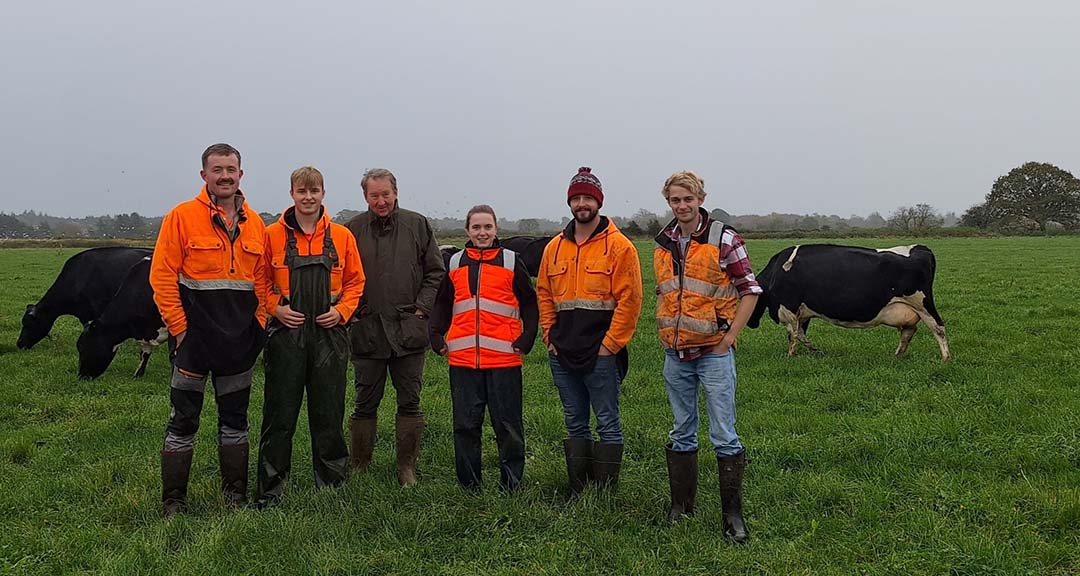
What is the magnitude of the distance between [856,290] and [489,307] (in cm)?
690

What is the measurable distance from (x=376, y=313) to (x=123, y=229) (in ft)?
253

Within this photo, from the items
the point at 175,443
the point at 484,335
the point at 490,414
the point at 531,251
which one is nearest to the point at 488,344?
the point at 484,335

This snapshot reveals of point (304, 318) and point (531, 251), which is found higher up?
point (531, 251)

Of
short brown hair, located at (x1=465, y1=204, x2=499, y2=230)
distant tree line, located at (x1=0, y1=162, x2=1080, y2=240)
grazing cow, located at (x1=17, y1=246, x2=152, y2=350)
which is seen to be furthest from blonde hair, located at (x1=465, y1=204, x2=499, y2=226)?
distant tree line, located at (x1=0, y1=162, x2=1080, y2=240)

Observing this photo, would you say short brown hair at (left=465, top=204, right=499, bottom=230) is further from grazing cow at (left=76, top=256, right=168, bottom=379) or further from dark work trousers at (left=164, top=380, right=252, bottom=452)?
grazing cow at (left=76, top=256, right=168, bottom=379)

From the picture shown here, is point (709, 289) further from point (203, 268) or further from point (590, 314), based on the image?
point (203, 268)

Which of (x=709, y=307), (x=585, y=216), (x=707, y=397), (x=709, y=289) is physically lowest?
(x=707, y=397)

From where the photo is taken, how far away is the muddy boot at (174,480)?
15.7 feet

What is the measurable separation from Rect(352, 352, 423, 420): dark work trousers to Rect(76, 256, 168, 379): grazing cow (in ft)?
17.1

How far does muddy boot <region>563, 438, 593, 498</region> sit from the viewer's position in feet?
16.5

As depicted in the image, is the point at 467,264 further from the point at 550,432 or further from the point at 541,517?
the point at 550,432

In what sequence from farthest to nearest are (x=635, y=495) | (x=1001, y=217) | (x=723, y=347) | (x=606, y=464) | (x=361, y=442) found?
(x=1001, y=217), (x=361, y=442), (x=635, y=495), (x=606, y=464), (x=723, y=347)

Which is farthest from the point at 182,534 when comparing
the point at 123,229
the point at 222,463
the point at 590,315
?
the point at 123,229

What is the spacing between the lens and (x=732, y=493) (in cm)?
448
